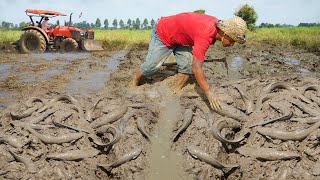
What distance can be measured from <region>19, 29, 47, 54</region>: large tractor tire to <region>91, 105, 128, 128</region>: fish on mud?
11.2 metres

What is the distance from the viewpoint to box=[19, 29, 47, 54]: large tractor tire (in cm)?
1374

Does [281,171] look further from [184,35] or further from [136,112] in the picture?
[184,35]

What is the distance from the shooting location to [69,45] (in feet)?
47.0

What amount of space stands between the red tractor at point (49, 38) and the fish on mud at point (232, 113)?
1157 cm

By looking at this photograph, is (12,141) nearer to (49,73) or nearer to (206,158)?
(206,158)

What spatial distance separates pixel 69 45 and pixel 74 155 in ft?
38.9

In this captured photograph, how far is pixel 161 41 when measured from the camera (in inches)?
192

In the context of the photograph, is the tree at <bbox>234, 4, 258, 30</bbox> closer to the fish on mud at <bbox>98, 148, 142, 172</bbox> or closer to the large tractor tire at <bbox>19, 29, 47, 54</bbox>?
the large tractor tire at <bbox>19, 29, 47, 54</bbox>

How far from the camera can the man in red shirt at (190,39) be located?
147 inches

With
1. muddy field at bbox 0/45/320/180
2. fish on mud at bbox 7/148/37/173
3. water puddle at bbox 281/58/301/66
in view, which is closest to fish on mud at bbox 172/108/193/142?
muddy field at bbox 0/45/320/180

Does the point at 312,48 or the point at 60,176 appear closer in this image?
the point at 60,176

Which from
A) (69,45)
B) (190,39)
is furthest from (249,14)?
(190,39)

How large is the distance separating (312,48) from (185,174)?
43.9 ft

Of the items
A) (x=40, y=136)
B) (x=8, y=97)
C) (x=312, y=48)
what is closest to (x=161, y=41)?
(x=40, y=136)
